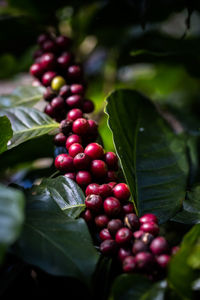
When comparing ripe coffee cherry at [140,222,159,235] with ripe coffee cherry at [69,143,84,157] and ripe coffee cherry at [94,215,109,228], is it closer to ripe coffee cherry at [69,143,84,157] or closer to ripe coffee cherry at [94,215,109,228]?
ripe coffee cherry at [94,215,109,228]

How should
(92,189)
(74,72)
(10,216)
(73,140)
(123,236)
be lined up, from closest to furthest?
(10,216) → (123,236) → (92,189) → (73,140) → (74,72)

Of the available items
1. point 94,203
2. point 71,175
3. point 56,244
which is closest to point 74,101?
point 71,175

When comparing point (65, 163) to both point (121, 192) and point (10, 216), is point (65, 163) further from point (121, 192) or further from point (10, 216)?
point (10, 216)

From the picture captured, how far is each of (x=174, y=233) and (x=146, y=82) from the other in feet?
4.51

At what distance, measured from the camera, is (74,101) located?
2.94 feet

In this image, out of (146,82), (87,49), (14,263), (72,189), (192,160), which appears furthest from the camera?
(146,82)

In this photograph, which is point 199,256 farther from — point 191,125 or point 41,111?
point 191,125

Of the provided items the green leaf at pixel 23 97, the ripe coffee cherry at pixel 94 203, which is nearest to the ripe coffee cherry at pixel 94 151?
the ripe coffee cherry at pixel 94 203

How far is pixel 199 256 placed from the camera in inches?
18.9

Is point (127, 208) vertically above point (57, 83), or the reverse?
point (57, 83)

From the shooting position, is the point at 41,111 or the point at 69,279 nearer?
the point at 69,279

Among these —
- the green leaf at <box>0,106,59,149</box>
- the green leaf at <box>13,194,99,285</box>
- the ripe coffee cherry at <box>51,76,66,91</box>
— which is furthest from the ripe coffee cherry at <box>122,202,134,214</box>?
the ripe coffee cherry at <box>51,76,66,91</box>

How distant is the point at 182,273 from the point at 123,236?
0.12 metres

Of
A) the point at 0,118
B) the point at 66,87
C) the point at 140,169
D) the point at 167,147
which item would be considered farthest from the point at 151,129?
the point at 0,118
